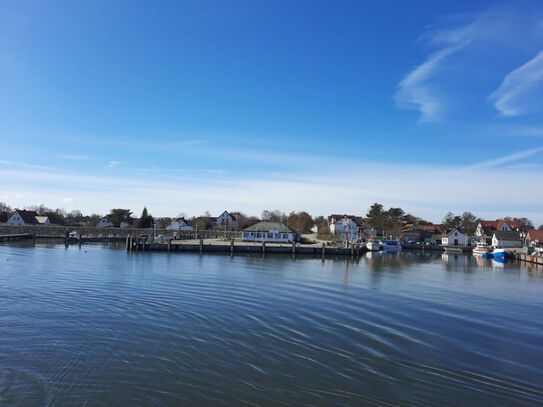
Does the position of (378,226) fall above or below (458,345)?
above

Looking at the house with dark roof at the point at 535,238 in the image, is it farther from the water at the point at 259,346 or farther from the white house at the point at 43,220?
the white house at the point at 43,220

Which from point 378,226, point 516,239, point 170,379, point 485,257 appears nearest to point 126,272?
point 170,379

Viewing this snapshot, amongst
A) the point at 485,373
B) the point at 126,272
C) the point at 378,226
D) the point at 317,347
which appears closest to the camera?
the point at 485,373

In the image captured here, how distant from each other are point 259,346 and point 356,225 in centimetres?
10594

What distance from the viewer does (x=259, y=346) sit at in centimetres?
1380

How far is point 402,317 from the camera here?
1928 cm

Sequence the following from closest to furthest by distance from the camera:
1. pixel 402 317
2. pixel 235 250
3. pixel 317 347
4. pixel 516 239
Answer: pixel 317 347 < pixel 402 317 < pixel 235 250 < pixel 516 239

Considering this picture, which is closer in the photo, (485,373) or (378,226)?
(485,373)

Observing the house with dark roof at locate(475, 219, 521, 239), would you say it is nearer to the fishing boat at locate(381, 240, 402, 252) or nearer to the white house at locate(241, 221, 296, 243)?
the fishing boat at locate(381, 240, 402, 252)

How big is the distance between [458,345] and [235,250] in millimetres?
46448

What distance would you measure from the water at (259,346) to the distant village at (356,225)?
55245mm

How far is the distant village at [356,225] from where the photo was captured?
96700 mm

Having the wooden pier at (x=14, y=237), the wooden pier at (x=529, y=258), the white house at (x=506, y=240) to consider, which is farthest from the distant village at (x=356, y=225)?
the wooden pier at (x=14, y=237)

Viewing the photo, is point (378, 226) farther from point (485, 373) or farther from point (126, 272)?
point (485, 373)
